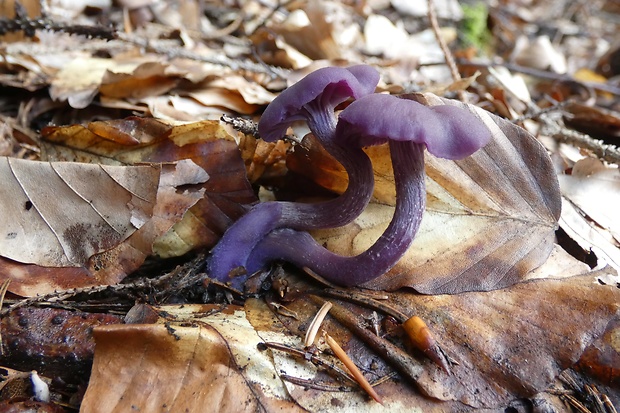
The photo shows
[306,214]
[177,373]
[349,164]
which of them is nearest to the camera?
[177,373]

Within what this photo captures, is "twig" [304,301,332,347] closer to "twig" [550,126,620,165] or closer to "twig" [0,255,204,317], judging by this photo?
"twig" [0,255,204,317]

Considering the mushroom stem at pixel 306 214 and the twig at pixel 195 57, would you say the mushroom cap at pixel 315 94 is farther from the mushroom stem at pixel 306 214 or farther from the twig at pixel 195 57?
the twig at pixel 195 57

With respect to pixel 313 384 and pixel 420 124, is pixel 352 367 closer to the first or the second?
pixel 313 384

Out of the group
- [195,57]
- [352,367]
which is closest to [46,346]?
[352,367]

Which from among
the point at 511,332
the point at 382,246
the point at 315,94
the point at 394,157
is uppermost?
the point at 315,94

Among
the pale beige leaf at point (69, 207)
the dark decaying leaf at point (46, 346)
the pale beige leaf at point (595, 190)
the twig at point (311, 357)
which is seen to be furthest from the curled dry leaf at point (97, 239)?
the pale beige leaf at point (595, 190)

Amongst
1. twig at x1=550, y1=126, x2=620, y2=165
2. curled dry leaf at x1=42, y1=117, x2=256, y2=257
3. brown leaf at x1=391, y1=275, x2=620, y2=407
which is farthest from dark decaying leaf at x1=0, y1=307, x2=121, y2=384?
twig at x1=550, y1=126, x2=620, y2=165

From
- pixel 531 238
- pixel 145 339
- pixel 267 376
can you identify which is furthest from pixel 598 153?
pixel 145 339
